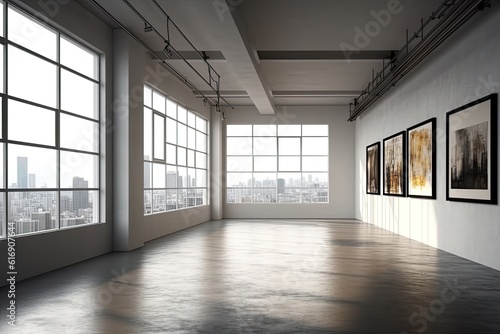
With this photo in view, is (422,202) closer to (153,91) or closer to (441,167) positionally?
(441,167)

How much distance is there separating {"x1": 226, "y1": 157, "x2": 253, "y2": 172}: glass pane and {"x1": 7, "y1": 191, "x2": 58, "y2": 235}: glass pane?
56.7 feet

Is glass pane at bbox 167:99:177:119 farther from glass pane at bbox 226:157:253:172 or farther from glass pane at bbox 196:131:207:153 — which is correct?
glass pane at bbox 226:157:253:172

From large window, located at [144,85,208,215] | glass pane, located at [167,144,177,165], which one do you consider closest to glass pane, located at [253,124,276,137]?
large window, located at [144,85,208,215]

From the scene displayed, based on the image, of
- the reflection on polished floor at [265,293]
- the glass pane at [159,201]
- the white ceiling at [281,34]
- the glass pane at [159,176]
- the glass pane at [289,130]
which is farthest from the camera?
the glass pane at [289,130]

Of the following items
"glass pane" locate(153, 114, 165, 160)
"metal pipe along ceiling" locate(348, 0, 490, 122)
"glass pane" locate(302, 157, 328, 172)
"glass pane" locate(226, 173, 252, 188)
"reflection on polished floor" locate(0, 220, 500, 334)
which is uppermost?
"metal pipe along ceiling" locate(348, 0, 490, 122)

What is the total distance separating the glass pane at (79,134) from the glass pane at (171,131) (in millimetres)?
6282

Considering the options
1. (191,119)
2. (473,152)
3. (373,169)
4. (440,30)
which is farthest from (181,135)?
(473,152)

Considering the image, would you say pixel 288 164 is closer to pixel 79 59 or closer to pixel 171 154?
pixel 171 154

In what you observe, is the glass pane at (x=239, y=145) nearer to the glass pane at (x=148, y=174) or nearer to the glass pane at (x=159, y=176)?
the glass pane at (x=159, y=176)

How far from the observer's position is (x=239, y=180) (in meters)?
28.5

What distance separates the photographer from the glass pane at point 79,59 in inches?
470

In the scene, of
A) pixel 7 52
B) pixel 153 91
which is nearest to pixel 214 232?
pixel 153 91

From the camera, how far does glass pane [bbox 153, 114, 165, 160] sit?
1798cm

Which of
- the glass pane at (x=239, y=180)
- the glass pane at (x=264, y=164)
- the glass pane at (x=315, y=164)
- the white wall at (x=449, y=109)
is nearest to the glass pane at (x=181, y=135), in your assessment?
the glass pane at (x=239, y=180)
